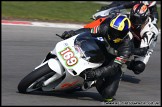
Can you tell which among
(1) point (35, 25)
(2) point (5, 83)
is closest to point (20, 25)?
(1) point (35, 25)

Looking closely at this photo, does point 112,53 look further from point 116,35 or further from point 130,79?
point 130,79

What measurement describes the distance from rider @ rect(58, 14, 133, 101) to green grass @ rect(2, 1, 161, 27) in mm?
9004

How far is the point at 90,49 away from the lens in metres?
7.71

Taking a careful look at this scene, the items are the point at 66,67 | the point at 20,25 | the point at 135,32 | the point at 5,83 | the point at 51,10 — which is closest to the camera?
the point at 66,67

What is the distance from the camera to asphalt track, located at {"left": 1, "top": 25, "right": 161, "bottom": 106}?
763cm

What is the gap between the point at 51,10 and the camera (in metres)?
20.2

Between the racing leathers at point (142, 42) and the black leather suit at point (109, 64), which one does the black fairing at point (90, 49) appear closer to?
the black leather suit at point (109, 64)

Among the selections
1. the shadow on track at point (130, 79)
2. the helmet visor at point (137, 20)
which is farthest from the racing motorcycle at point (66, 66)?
the shadow on track at point (130, 79)

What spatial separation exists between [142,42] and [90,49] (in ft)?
7.62

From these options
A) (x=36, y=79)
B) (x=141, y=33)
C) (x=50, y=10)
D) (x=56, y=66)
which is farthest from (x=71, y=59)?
(x=50, y=10)

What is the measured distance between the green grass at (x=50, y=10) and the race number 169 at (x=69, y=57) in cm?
913

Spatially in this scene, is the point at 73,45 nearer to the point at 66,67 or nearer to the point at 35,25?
the point at 66,67

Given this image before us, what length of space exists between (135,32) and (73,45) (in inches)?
98.7

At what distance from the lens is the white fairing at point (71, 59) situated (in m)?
7.51
